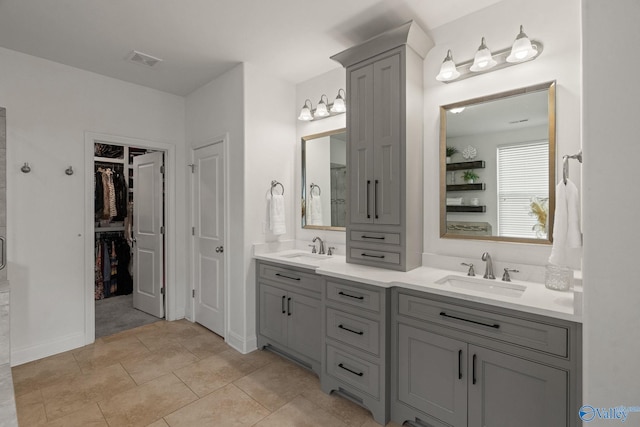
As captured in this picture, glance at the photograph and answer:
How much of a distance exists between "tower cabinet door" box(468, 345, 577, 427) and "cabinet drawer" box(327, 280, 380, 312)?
0.59m

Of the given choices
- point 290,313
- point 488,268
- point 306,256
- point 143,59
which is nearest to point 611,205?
point 488,268

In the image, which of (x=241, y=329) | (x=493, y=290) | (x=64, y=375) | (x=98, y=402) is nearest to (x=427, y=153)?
(x=493, y=290)

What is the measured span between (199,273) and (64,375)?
1.42 metres

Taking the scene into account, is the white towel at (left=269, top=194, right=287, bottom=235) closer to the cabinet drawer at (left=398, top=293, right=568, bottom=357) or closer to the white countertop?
the white countertop

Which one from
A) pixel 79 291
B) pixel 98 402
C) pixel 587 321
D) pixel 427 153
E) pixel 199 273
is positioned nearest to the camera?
pixel 587 321

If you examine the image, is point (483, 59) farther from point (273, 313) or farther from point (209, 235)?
point (209, 235)

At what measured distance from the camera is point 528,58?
1.90m

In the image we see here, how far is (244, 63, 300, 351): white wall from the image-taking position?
301 centimetres

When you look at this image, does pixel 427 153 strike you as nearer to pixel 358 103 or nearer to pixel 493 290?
pixel 358 103

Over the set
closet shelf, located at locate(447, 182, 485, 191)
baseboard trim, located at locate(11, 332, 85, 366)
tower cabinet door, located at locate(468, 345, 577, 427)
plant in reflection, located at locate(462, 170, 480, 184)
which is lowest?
baseboard trim, located at locate(11, 332, 85, 366)

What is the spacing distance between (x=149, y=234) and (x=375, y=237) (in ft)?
9.87

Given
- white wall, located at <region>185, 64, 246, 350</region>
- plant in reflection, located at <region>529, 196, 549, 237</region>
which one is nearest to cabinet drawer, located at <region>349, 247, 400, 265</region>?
plant in reflection, located at <region>529, 196, 549, 237</region>

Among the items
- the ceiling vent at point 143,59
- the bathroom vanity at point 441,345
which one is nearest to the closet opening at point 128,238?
the ceiling vent at point 143,59

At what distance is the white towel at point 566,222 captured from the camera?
1.60 metres
